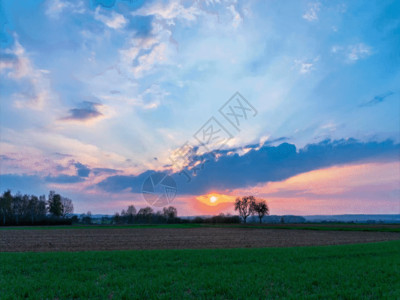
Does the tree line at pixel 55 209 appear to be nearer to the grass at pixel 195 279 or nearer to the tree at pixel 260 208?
the tree at pixel 260 208

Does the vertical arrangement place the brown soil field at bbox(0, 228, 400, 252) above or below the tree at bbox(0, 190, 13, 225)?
below

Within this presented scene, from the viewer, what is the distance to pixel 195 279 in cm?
1241

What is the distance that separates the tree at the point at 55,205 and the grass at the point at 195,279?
16528 centimetres

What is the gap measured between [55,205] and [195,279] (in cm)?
17613

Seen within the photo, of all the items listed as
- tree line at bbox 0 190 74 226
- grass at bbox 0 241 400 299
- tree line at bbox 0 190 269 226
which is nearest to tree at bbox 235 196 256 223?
tree line at bbox 0 190 269 226

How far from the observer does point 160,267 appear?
612 inches

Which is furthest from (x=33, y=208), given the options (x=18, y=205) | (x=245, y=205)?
(x=245, y=205)

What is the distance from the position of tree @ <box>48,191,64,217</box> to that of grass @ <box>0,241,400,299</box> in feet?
542

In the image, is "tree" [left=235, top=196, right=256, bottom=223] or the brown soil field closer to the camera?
the brown soil field

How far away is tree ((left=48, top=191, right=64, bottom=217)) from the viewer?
164250 millimetres

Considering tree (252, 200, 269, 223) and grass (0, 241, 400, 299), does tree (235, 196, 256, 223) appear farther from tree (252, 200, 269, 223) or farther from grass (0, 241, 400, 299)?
grass (0, 241, 400, 299)

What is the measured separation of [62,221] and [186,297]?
152171 millimetres

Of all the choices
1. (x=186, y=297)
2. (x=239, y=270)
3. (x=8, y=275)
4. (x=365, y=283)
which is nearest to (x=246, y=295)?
(x=186, y=297)

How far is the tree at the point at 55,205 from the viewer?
164m
